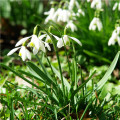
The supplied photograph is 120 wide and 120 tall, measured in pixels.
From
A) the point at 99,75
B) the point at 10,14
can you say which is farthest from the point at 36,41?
the point at 10,14

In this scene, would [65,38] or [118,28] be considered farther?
[118,28]

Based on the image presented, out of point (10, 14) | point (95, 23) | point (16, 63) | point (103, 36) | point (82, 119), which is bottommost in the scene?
point (82, 119)

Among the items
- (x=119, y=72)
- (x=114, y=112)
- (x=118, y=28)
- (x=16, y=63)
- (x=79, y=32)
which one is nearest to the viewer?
(x=114, y=112)

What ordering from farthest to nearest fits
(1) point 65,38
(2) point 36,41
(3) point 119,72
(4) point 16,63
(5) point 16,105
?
1. (4) point 16,63
2. (3) point 119,72
3. (5) point 16,105
4. (1) point 65,38
5. (2) point 36,41

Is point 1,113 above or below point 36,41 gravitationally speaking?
below

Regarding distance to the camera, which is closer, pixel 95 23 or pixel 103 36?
pixel 95 23

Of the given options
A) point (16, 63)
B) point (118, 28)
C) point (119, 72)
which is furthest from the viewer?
point (16, 63)

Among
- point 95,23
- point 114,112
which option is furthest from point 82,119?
point 95,23

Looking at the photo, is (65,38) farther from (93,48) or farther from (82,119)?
(93,48)

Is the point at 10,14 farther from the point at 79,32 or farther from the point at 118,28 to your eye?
the point at 118,28
